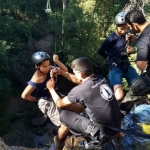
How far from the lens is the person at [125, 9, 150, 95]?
14.0 feet

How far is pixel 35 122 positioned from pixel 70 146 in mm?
9482

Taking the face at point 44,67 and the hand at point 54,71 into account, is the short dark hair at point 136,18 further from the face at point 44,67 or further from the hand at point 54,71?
the face at point 44,67

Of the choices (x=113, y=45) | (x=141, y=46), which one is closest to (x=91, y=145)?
(x=141, y=46)

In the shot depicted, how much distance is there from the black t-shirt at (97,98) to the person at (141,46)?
83 centimetres

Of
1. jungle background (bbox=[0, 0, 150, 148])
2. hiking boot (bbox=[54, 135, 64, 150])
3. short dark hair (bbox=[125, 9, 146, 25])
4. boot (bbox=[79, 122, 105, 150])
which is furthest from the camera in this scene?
jungle background (bbox=[0, 0, 150, 148])

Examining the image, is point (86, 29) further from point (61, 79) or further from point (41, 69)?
point (41, 69)

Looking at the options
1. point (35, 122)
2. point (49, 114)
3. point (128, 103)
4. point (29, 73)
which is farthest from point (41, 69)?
point (29, 73)

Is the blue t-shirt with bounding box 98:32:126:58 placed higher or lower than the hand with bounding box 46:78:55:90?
higher

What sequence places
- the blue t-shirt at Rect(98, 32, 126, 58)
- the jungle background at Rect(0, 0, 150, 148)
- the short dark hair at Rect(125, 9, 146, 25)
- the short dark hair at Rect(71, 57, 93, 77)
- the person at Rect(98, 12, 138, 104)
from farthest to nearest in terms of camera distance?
1. the jungle background at Rect(0, 0, 150, 148)
2. the blue t-shirt at Rect(98, 32, 126, 58)
3. the person at Rect(98, 12, 138, 104)
4. the short dark hair at Rect(125, 9, 146, 25)
5. the short dark hair at Rect(71, 57, 93, 77)

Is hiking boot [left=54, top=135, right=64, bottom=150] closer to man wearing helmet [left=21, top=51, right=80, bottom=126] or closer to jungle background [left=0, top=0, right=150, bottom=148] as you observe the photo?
man wearing helmet [left=21, top=51, right=80, bottom=126]

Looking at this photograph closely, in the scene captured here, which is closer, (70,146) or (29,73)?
(70,146)

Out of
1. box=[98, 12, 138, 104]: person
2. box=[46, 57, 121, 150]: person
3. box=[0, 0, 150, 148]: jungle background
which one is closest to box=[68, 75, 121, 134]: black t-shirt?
box=[46, 57, 121, 150]: person

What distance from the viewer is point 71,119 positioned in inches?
168

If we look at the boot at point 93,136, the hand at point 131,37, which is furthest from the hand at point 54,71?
the hand at point 131,37
